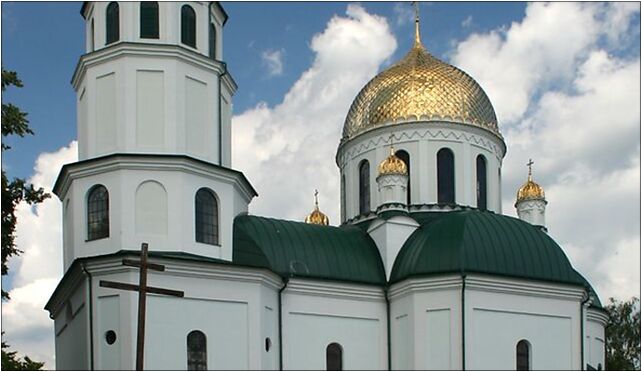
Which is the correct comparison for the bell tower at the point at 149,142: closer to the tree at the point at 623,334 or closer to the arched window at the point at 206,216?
the arched window at the point at 206,216

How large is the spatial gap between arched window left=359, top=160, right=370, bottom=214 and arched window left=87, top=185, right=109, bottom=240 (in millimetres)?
10412

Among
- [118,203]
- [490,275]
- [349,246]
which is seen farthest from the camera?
[349,246]

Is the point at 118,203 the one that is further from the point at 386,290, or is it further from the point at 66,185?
the point at 386,290

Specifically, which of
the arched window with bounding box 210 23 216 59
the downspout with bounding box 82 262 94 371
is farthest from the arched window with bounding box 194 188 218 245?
the arched window with bounding box 210 23 216 59

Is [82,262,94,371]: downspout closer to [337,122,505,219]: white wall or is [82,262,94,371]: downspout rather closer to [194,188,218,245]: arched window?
[194,188,218,245]: arched window

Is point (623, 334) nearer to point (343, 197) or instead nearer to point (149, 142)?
point (343, 197)

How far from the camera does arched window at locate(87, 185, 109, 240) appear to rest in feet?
86.9

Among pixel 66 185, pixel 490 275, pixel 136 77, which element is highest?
pixel 136 77

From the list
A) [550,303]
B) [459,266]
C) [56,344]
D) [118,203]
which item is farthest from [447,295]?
[56,344]

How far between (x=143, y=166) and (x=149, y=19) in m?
3.80

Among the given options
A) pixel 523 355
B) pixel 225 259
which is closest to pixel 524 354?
pixel 523 355

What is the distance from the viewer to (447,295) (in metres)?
28.4

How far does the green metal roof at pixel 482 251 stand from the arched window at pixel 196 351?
6.07 meters

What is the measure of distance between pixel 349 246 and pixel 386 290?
5.68 feet
